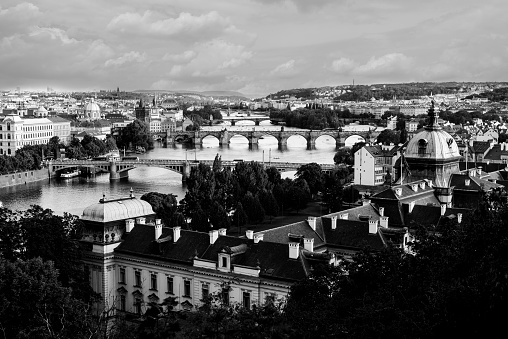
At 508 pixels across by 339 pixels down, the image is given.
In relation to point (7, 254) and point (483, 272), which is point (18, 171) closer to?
point (7, 254)

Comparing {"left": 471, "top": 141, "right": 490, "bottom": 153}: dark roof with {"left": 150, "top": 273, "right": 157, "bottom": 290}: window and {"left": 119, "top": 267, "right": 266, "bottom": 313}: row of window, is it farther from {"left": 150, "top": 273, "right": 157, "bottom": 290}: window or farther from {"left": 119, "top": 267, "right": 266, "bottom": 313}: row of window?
{"left": 150, "top": 273, "right": 157, "bottom": 290}: window

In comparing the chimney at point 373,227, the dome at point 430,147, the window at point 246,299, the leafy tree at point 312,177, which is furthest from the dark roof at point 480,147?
the window at point 246,299

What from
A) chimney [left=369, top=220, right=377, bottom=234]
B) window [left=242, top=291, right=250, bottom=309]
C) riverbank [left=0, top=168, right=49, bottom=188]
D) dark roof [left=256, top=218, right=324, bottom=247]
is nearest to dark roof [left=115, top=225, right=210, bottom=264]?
dark roof [left=256, top=218, right=324, bottom=247]

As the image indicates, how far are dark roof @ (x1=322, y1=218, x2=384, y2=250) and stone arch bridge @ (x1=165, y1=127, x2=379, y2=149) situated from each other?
9067 cm

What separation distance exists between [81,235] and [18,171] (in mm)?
50884

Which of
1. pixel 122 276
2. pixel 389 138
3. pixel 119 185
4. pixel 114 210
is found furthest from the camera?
pixel 389 138

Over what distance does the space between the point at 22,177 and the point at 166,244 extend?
5179cm

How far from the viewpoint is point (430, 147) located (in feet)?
132

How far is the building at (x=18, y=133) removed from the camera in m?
95.2

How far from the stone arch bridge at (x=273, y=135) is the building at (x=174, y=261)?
304 ft

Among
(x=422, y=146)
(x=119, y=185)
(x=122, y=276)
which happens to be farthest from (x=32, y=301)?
(x=119, y=185)

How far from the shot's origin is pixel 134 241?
26250 mm

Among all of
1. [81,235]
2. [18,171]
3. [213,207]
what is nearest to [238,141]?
[18,171]

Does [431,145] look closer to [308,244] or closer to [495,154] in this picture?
[308,244]
